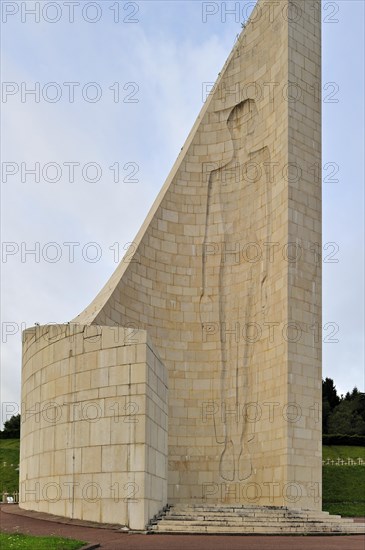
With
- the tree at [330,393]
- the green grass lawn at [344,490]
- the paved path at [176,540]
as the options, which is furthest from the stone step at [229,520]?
the tree at [330,393]

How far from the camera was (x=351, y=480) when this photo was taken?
22516 mm

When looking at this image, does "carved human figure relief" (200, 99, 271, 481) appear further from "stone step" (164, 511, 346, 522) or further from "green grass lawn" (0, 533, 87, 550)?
"green grass lawn" (0, 533, 87, 550)

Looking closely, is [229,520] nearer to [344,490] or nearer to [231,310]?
[231,310]

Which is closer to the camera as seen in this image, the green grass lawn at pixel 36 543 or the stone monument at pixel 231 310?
the green grass lawn at pixel 36 543

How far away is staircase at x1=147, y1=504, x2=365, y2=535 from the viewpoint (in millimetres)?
12188

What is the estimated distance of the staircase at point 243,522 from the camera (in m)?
12.2

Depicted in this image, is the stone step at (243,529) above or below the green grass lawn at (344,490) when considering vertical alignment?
above

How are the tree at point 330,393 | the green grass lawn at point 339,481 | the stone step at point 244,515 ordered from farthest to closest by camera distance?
the tree at point 330,393 → the green grass lawn at point 339,481 → the stone step at point 244,515

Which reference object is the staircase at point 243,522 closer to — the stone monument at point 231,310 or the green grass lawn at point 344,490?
the stone monument at point 231,310

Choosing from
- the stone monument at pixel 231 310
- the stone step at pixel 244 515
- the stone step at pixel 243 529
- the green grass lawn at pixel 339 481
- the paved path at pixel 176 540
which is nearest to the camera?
the paved path at pixel 176 540

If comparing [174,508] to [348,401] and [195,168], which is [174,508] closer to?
[195,168]

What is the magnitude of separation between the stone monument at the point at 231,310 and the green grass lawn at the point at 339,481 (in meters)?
3.27

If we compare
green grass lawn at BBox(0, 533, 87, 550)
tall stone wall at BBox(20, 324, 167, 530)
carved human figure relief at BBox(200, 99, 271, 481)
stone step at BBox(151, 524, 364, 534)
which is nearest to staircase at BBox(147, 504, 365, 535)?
stone step at BBox(151, 524, 364, 534)

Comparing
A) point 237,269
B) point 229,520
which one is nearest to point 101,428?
point 229,520
